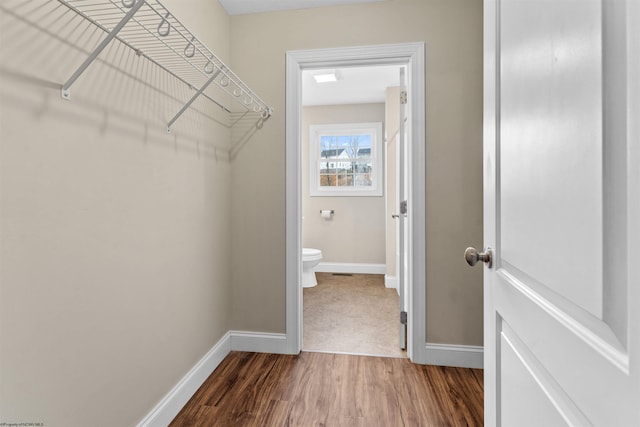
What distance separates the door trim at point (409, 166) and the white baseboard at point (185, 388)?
46 centimetres

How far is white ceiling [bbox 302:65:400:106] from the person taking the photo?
3.41m

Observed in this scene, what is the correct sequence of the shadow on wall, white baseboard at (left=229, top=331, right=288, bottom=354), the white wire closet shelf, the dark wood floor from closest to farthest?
the shadow on wall
the white wire closet shelf
the dark wood floor
white baseboard at (left=229, top=331, right=288, bottom=354)

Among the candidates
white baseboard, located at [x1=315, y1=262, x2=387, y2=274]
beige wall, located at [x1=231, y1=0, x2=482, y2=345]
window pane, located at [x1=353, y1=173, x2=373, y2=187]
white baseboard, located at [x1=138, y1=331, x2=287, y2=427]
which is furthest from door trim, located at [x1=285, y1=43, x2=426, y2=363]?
window pane, located at [x1=353, y1=173, x2=373, y2=187]

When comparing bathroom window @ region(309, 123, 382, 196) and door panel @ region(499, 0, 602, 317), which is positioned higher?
bathroom window @ region(309, 123, 382, 196)

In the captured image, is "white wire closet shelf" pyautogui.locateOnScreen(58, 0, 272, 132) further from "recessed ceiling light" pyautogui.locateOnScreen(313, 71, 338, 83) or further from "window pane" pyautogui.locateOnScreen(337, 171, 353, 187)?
"window pane" pyautogui.locateOnScreen(337, 171, 353, 187)

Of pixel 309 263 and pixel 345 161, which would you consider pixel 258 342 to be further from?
pixel 345 161

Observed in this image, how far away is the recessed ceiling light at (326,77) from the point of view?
339 cm

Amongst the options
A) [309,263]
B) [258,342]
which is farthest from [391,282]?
[258,342]

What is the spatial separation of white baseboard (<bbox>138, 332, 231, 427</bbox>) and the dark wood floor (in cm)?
4

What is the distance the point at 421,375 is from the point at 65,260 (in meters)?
1.89

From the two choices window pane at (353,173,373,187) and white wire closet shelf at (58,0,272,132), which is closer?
white wire closet shelf at (58,0,272,132)

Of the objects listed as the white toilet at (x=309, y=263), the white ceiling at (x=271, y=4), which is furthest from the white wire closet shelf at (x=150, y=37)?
the white toilet at (x=309, y=263)

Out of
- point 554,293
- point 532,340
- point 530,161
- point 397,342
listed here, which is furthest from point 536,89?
point 397,342

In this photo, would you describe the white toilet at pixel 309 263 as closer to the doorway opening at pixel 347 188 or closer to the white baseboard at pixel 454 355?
the doorway opening at pixel 347 188
